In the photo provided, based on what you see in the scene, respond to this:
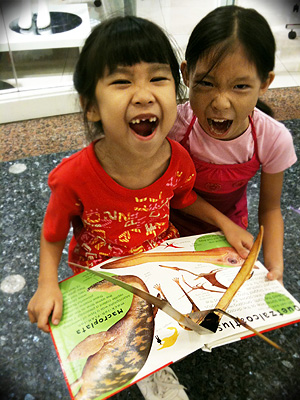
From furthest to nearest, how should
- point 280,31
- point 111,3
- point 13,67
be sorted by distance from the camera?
point 280,31 < point 13,67 < point 111,3

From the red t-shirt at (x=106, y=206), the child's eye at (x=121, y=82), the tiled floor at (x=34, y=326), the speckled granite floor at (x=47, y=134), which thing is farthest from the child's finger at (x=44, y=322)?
the speckled granite floor at (x=47, y=134)

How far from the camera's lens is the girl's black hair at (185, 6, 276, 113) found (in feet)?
2.21

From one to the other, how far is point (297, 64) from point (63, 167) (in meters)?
1.98

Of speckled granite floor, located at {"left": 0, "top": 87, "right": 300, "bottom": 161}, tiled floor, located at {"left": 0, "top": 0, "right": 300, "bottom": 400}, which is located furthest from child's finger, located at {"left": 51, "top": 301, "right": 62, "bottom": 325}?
speckled granite floor, located at {"left": 0, "top": 87, "right": 300, "bottom": 161}

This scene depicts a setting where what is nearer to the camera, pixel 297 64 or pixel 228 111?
pixel 228 111

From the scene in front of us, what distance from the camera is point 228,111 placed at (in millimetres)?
729

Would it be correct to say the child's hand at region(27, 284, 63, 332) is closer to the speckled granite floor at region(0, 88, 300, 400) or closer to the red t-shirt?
the red t-shirt

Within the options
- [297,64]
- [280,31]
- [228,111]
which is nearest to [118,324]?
[228,111]

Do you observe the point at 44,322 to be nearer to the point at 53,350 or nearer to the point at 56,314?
the point at 56,314

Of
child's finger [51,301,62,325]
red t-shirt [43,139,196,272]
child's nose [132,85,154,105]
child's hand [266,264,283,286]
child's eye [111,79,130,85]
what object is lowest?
child's hand [266,264,283,286]

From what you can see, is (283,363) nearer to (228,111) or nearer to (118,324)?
(118,324)

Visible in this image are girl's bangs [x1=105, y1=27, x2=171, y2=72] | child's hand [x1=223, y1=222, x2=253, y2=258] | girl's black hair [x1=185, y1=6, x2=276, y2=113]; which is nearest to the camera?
girl's bangs [x1=105, y1=27, x2=171, y2=72]

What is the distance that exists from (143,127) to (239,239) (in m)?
0.32

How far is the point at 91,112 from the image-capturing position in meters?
0.65
